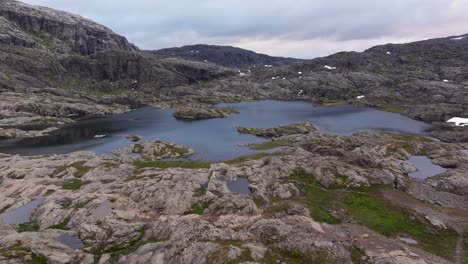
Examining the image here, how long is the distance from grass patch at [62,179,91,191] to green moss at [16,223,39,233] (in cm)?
1435

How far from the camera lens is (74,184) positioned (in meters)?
71.6

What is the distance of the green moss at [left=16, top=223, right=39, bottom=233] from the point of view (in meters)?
53.3

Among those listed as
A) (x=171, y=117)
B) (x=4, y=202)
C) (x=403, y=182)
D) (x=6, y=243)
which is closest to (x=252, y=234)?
(x=6, y=243)

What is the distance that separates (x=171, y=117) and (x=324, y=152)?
122018 mm

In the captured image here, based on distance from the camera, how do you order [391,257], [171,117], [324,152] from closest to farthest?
Answer: [391,257] → [324,152] → [171,117]

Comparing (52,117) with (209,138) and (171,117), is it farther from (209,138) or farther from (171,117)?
(209,138)

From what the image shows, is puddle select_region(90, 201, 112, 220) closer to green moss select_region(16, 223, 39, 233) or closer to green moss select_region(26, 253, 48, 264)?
green moss select_region(16, 223, 39, 233)

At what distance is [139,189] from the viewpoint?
6531cm

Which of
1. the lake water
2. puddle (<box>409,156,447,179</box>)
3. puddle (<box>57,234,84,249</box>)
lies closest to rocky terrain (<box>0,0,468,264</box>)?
puddle (<box>57,234,84,249</box>)

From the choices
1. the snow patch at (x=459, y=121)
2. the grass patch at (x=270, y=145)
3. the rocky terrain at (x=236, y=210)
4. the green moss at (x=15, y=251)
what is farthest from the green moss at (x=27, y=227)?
the snow patch at (x=459, y=121)

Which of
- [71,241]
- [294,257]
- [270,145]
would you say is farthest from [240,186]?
[270,145]

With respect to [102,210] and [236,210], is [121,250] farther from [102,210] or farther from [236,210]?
[236,210]

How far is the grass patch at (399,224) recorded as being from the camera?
49719 mm

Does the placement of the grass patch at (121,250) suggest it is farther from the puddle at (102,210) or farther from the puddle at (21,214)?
the puddle at (21,214)
